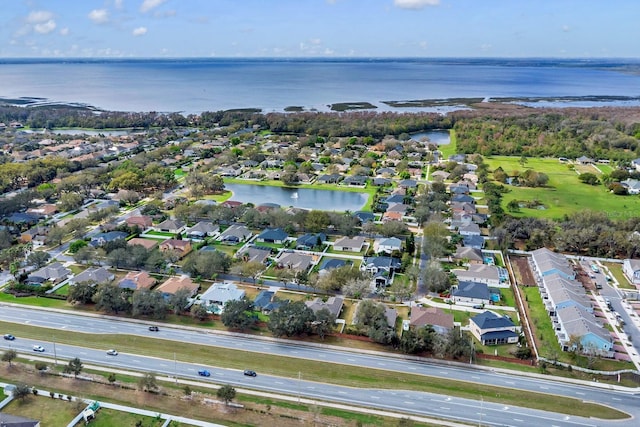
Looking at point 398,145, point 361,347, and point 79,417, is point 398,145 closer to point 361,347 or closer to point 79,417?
point 361,347

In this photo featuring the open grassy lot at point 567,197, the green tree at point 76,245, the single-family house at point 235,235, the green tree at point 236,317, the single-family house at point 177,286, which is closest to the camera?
the green tree at point 236,317

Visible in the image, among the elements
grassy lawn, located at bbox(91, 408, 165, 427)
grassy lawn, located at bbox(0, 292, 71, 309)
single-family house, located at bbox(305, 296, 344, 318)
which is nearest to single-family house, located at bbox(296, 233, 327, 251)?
single-family house, located at bbox(305, 296, 344, 318)

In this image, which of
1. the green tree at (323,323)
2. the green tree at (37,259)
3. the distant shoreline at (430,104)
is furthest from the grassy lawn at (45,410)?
the distant shoreline at (430,104)

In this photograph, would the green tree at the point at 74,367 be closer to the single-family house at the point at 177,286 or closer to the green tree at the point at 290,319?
the single-family house at the point at 177,286

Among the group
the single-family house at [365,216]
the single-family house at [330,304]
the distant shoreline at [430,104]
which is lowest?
the single-family house at [330,304]

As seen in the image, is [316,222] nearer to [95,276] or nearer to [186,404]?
[95,276]

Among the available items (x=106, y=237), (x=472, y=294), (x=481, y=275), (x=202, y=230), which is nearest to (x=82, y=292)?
(x=106, y=237)

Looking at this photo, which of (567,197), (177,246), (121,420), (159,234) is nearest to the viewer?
(121,420)

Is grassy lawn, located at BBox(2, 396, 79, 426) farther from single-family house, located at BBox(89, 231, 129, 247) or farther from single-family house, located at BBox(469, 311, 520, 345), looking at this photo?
single-family house, located at BBox(469, 311, 520, 345)
